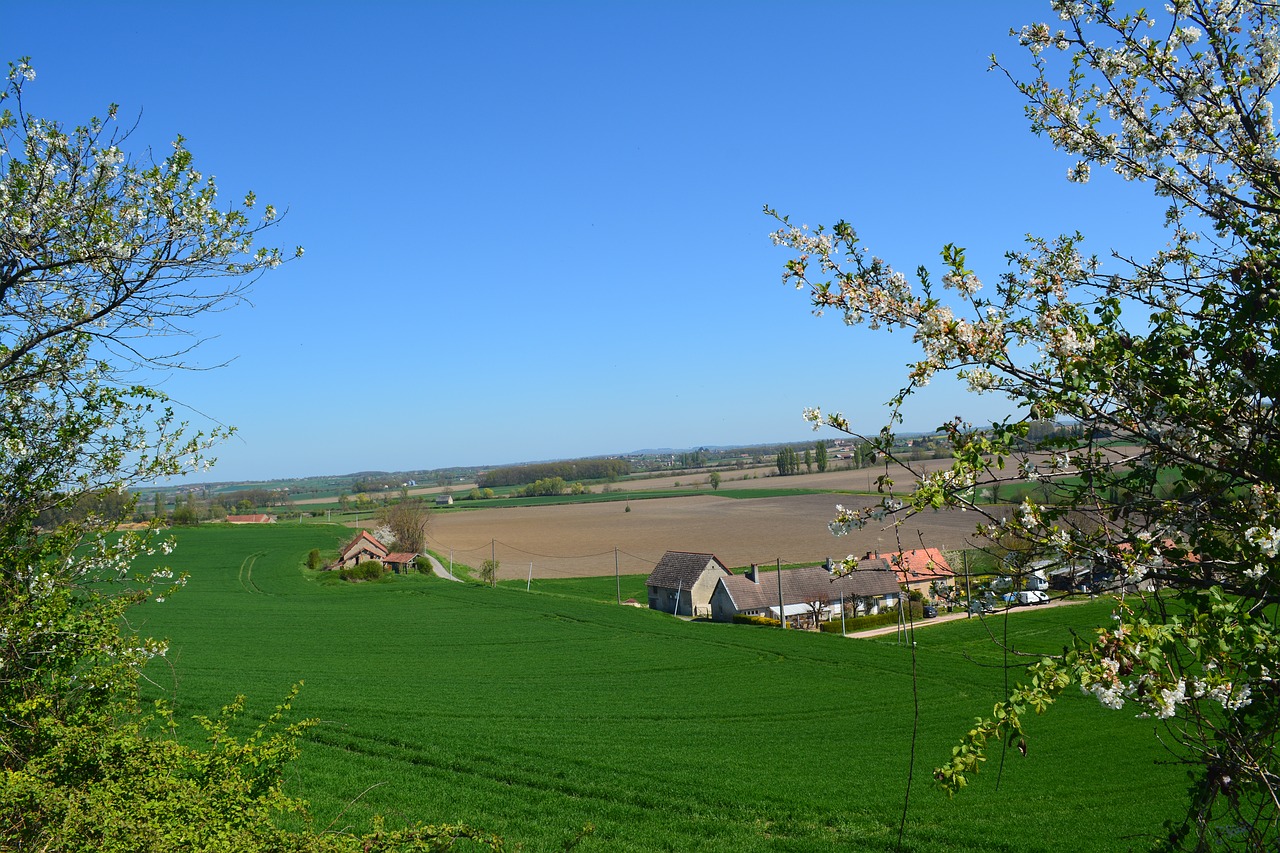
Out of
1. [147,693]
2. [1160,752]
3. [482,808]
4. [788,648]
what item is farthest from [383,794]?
[788,648]

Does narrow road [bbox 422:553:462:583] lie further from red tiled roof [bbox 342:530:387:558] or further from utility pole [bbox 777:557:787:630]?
utility pole [bbox 777:557:787:630]

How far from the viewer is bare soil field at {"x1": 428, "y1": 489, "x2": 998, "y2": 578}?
5966 centimetres

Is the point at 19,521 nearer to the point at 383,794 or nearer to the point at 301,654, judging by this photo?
the point at 383,794

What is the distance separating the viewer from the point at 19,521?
7477 millimetres

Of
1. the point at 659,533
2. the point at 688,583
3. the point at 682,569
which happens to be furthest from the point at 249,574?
the point at 659,533

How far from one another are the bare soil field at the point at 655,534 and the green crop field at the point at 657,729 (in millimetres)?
19937

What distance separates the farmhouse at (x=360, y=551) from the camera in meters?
56.7

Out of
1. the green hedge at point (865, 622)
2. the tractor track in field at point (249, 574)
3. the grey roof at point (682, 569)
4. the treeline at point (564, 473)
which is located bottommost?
the green hedge at point (865, 622)

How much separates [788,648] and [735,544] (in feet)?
114

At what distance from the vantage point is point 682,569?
44.5 meters

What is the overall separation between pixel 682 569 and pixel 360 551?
2594 centimetres

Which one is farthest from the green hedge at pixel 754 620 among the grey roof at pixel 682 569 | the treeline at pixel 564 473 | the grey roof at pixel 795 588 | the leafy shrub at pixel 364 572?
the treeline at pixel 564 473

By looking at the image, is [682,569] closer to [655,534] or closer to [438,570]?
[438,570]

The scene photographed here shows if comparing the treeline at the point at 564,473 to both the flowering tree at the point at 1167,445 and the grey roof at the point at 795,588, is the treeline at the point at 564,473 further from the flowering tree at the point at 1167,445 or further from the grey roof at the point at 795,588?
the flowering tree at the point at 1167,445
